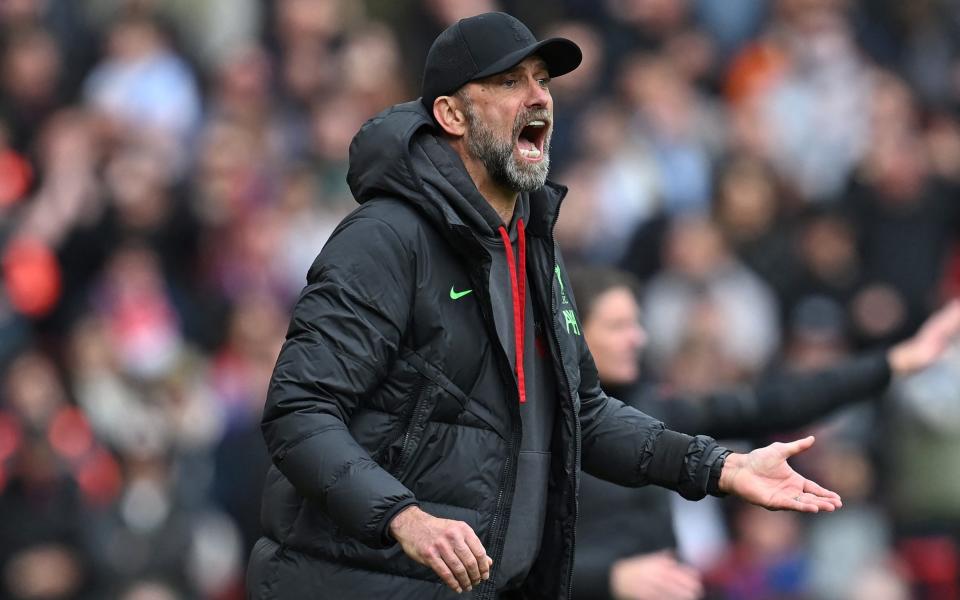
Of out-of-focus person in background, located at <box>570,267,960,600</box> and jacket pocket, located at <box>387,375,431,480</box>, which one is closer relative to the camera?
jacket pocket, located at <box>387,375,431,480</box>

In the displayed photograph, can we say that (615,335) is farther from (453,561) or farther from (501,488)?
(453,561)

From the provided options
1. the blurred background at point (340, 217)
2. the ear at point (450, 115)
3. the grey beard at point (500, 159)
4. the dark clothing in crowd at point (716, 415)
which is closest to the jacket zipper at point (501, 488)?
the grey beard at point (500, 159)

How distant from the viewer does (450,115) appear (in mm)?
4871

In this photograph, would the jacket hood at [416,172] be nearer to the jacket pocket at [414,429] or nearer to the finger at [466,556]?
the jacket pocket at [414,429]

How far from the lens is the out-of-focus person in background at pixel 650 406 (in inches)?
236

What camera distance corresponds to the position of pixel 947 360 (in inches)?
394

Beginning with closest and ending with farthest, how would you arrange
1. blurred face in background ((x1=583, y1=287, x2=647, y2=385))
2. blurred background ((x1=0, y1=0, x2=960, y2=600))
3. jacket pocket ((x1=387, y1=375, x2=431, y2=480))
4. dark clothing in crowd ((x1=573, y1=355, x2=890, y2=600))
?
jacket pocket ((x1=387, y1=375, x2=431, y2=480)) < dark clothing in crowd ((x1=573, y1=355, x2=890, y2=600)) < blurred face in background ((x1=583, y1=287, x2=647, y2=385)) < blurred background ((x1=0, y1=0, x2=960, y2=600))

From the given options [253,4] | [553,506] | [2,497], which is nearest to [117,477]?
[2,497]

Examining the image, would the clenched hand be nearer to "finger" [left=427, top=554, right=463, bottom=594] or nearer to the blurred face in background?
"finger" [left=427, top=554, right=463, bottom=594]

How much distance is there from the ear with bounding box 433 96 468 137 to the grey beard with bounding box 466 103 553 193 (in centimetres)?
3

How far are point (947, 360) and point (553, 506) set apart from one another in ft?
18.6

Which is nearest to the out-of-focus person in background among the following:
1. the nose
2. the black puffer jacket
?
the black puffer jacket

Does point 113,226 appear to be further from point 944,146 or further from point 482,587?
point 482,587

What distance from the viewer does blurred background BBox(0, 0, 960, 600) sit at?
962 centimetres
